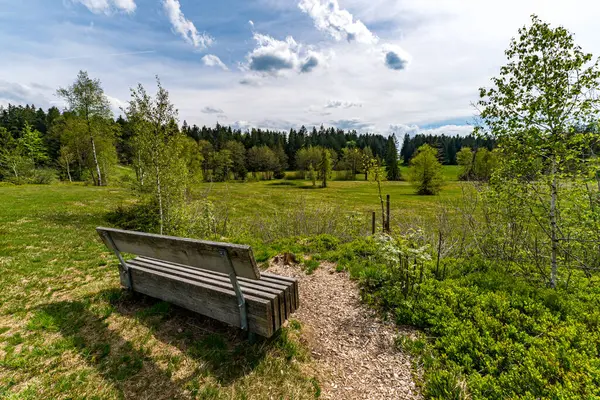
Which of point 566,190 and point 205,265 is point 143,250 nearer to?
point 205,265

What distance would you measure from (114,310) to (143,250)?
1.37 m

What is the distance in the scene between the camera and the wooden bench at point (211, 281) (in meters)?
2.77

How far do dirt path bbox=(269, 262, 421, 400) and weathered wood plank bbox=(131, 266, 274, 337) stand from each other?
35.3 inches

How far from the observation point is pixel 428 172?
42844 mm

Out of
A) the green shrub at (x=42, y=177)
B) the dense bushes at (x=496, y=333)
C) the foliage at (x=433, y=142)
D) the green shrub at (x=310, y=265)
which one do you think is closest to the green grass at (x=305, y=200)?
the green shrub at (x=310, y=265)

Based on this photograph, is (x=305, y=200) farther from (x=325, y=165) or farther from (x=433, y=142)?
(x=433, y=142)

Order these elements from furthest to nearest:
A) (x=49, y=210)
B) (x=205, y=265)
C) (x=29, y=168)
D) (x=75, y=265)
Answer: (x=29, y=168) < (x=49, y=210) < (x=75, y=265) < (x=205, y=265)

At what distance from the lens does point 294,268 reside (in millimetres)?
6191

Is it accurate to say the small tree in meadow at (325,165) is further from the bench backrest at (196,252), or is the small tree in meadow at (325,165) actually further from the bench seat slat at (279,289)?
the bench backrest at (196,252)

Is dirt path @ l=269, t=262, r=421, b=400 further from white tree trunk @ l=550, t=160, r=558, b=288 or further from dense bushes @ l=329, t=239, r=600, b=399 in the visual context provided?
white tree trunk @ l=550, t=160, r=558, b=288

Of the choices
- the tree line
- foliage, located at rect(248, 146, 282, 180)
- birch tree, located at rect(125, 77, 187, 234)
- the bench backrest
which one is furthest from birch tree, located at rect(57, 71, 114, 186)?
foliage, located at rect(248, 146, 282, 180)

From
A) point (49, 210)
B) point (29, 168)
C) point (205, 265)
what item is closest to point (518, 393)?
point (205, 265)

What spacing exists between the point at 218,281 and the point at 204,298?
27 centimetres

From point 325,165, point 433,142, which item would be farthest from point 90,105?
point 433,142
